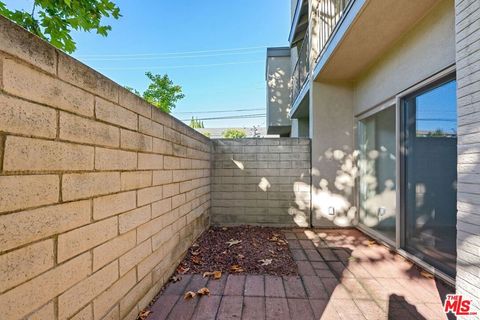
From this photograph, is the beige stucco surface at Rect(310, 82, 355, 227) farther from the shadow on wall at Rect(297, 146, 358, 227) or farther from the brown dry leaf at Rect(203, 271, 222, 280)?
the brown dry leaf at Rect(203, 271, 222, 280)

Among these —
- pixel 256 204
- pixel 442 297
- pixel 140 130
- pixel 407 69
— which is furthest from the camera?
pixel 256 204

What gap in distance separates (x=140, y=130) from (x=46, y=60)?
1.02m

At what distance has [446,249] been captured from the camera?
2785 millimetres

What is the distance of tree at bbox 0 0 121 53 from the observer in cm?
318

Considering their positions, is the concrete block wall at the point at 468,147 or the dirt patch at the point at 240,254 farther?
the dirt patch at the point at 240,254

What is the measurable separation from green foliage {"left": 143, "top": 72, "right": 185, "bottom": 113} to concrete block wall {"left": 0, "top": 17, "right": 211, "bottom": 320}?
1128 cm

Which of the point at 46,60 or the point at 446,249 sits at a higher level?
the point at 46,60

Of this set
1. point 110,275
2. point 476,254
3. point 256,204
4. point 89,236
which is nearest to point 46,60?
point 89,236

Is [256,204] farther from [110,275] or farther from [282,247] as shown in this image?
[110,275]

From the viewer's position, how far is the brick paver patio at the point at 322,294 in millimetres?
2180

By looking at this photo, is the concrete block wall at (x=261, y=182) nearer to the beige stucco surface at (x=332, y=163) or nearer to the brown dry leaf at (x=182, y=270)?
the beige stucco surface at (x=332, y=163)

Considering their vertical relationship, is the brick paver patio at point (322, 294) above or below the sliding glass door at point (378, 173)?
below

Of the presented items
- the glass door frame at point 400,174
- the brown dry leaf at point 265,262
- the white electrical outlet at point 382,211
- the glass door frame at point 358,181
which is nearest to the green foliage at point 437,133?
the glass door frame at point 400,174

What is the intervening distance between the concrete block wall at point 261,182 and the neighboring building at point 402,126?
0.93ft
